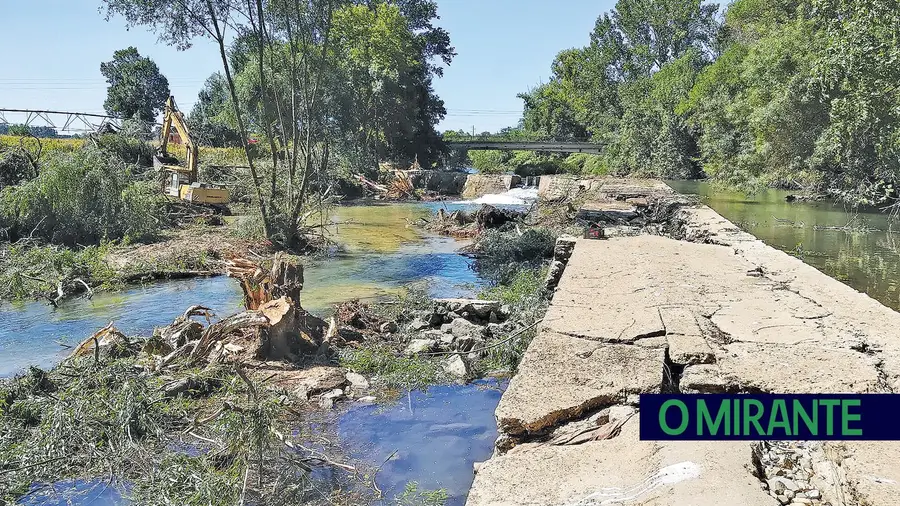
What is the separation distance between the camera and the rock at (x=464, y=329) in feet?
23.4

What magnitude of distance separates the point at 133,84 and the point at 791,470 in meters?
78.9

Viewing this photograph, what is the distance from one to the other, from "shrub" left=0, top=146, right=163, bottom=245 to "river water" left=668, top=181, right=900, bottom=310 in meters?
12.9

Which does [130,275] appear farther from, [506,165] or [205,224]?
[506,165]

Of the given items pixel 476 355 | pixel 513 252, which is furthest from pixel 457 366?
pixel 513 252

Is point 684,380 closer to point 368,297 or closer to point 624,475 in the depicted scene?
point 624,475

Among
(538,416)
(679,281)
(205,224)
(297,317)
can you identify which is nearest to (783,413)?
(538,416)

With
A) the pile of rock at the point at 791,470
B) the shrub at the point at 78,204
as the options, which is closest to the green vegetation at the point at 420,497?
the pile of rock at the point at 791,470

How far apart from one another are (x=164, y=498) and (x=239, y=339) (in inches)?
127

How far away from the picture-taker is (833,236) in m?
15.2

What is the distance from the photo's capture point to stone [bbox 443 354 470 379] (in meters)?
6.27

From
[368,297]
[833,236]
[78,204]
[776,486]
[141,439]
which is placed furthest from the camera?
[833,236]

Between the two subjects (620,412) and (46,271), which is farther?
(46,271)

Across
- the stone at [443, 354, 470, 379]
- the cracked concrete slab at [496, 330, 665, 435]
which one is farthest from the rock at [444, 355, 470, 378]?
the cracked concrete slab at [496, 330, 665, 435]

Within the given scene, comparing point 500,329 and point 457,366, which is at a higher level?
point 500,329
